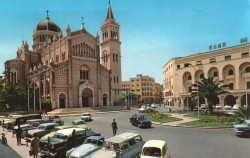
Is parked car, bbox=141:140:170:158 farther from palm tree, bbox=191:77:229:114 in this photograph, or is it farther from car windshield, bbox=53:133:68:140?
palm tree, bbox=191:77:229:114

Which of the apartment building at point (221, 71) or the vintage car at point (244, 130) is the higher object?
the apartment building at point (221, 71)

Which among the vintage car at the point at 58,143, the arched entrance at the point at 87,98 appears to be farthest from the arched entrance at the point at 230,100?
the vintage car at the point at 58,143

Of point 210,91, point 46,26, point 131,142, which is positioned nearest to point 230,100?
point 210,91

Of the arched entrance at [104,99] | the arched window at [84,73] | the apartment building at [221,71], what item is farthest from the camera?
the arched entrance at [104,99]

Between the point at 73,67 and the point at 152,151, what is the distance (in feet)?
176

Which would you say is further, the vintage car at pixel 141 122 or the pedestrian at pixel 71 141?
the vintage car at pixel 141 122

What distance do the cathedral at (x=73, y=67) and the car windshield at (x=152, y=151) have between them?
160 ft

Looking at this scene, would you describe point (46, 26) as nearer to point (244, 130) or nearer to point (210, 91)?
point (210, 91)

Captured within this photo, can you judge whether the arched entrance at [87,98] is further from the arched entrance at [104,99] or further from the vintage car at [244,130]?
the vintage car at [244,130]

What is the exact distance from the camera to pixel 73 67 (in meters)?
63.7

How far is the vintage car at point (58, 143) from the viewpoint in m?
14.8

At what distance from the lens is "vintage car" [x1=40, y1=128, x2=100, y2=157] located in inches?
584

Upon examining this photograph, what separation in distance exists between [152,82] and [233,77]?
77363 millimetres

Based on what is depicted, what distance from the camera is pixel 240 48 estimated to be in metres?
59.3
